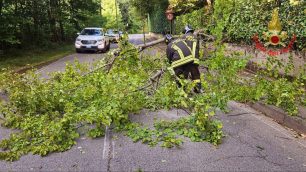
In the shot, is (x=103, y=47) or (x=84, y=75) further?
(x=103, y=47)

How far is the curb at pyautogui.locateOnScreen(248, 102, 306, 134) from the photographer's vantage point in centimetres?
659

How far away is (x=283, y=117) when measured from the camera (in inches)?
281

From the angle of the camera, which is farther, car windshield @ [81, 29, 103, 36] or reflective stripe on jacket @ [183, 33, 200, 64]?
car windshield @ [81, 29, 103, 36]

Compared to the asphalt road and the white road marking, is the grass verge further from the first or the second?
the asphalt road

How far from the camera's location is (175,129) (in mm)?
6332

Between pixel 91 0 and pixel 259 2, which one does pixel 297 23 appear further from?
pixel 91 0

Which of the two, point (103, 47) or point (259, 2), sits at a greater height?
point (259, 2)

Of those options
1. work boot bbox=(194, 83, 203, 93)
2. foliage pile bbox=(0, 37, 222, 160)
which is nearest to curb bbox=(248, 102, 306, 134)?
work boot bbox=(194, 83, 203, 93)

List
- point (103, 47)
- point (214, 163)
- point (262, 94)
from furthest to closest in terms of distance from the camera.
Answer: point (103, 47) → point (262, 94) → point (214, 163)

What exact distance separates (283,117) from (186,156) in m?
2.86

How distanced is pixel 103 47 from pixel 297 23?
13807mm

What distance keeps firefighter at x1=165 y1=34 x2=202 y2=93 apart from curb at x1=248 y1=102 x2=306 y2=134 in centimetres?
146

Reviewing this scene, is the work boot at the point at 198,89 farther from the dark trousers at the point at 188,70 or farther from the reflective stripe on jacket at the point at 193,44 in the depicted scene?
the reflective stripe on jacket at the point at 193,44

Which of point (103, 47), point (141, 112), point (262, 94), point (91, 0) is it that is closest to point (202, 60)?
point (262, 94)
